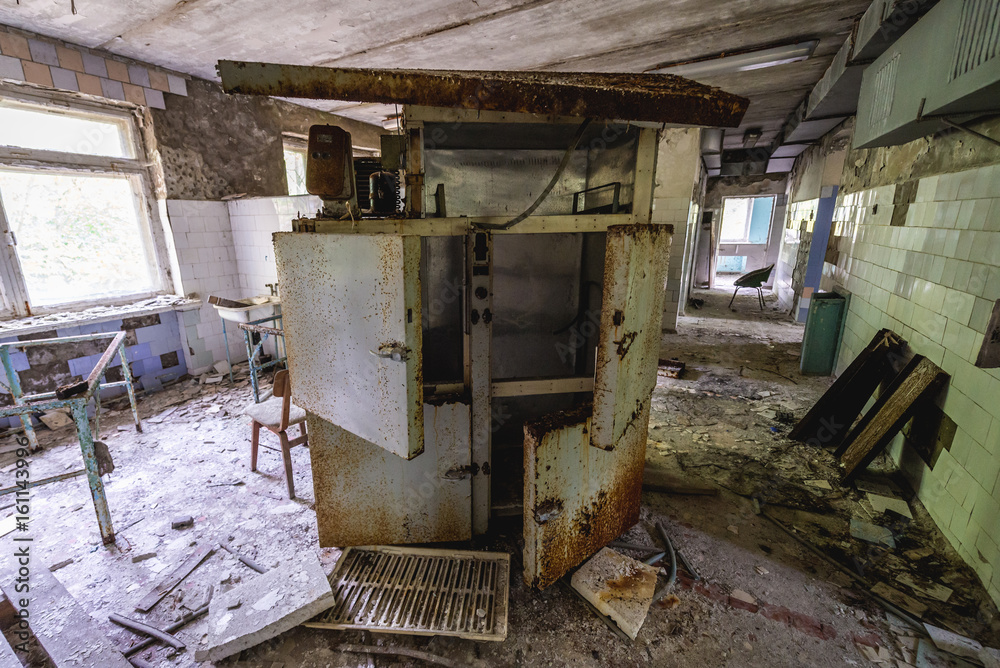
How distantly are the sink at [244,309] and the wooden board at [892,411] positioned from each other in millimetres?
4803

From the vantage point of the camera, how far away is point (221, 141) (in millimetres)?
4445

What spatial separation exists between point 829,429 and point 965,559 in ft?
4.42

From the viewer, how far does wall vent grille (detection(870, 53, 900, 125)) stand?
257 cm

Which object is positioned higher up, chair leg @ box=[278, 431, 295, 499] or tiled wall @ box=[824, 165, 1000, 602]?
tiled wall @ box=[824, 165, 1000, 602]

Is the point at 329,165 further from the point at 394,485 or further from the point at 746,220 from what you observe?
the point at 746,220

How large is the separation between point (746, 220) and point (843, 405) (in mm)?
12385

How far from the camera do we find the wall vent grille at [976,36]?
1.67 meters

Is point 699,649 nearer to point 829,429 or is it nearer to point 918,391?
point 918,391

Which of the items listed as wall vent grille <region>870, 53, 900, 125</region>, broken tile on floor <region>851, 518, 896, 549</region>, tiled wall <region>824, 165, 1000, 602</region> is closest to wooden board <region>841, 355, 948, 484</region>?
tiled wall <region>824, 165, 1000, 602</region>

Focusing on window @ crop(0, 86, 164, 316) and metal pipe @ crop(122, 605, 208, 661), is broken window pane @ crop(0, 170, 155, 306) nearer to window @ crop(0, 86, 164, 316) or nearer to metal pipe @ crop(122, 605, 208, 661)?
window @ crop(0, 86, 164, 316)

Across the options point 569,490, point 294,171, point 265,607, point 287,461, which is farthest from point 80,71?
point 569,490

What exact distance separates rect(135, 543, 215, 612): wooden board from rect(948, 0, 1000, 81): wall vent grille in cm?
417

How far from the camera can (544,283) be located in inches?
110

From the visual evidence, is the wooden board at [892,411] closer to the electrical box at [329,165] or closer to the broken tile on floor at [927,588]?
the broken tile on floor at [927,588]
